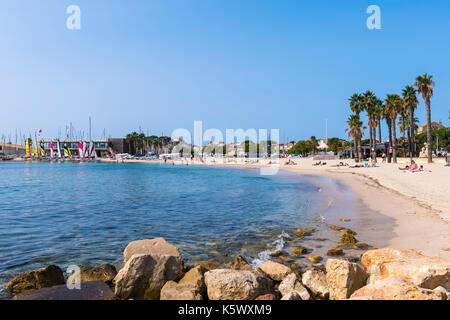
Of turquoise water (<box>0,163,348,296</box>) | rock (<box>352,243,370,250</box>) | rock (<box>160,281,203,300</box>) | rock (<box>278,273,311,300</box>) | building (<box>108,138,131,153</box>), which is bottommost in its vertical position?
turquoise water (<box>0,163,348,296</box>)

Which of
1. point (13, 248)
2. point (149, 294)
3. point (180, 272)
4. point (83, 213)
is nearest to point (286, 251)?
point (180, 272)

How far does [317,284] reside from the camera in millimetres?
6340

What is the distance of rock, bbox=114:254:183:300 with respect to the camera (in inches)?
251

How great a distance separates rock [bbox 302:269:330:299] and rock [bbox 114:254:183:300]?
2.95 metres

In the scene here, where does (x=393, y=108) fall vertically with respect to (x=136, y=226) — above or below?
above

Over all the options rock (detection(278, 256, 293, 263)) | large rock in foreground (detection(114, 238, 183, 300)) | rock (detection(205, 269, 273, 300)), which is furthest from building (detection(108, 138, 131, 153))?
rock (detection(205, 269, 273, 300))

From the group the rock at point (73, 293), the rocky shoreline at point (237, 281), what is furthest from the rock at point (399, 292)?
the rock at point (73, 293)

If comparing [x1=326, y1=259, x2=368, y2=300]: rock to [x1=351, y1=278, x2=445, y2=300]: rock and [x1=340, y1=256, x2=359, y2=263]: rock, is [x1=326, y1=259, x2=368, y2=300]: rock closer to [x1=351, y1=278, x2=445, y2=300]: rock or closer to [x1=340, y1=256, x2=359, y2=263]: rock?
[x1=351, y1=278, x2=445, y2=300]: rock

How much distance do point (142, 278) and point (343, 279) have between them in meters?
4.11

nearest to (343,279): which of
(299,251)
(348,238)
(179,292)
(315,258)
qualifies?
(315,258)

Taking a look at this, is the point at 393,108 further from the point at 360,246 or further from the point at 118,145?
the point at 118,145

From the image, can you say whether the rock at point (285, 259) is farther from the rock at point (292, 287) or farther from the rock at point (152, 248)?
the rock at point (152, 248)

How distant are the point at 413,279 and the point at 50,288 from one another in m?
7.70

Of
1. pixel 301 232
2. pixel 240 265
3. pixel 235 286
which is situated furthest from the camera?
pixel 301 232
